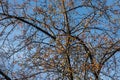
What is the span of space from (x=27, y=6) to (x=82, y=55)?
263cm

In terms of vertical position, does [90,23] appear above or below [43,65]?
above

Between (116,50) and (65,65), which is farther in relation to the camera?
(116,50)

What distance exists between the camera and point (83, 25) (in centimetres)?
2008

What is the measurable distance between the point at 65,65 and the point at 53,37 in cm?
140

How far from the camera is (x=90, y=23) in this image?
20156 millimetres

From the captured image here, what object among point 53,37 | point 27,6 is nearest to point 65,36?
point 53,37

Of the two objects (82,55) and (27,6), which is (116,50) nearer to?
(82,55)

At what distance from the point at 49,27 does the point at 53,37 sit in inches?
14.7

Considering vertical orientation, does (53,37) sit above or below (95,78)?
above

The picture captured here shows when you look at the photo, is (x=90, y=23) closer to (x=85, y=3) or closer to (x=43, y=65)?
(x=85, y=3)

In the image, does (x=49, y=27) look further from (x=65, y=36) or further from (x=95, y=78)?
(x=95, y=78)

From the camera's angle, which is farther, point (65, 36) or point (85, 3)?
point (85, 3)

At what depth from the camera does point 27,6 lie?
66.3 feet

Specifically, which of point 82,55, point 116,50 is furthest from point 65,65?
A: point 116,50
